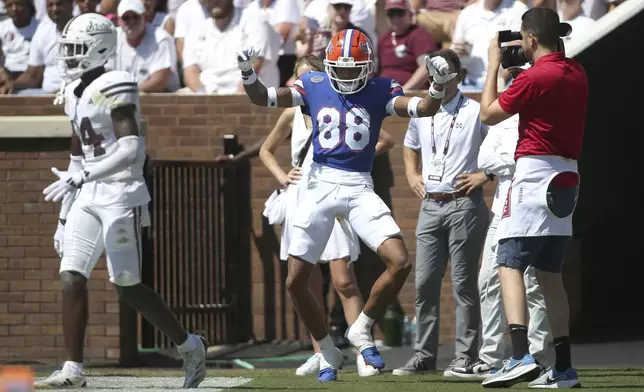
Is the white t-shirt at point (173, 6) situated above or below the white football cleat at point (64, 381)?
above

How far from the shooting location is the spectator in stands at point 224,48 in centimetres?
1249

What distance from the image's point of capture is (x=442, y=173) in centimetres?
937

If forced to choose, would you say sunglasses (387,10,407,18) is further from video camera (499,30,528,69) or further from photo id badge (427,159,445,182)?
video camera (499,30,528,69)

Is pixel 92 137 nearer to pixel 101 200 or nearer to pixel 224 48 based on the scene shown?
pixel 101 200

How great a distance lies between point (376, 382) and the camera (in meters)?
8.09

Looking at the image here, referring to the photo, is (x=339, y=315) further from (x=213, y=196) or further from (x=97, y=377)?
(x=97, y=377)

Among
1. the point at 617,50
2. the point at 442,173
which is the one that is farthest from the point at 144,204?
the point at 617,50

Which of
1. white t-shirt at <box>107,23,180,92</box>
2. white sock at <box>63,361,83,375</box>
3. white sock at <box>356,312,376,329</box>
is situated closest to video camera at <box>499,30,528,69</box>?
white sock at <box>356,312,376,329</box>

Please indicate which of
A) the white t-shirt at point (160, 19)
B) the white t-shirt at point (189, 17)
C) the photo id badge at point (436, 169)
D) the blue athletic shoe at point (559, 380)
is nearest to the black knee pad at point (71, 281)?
the photo id badge at point (436, 169)

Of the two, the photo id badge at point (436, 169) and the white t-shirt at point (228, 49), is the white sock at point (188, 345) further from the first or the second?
the white t-shirt at point (228, 49)

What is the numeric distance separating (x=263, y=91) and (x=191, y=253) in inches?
158

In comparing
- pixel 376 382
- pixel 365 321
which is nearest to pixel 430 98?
pixel 365 321

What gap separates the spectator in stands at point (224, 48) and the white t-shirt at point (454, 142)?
3316mm

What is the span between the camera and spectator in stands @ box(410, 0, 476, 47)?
12.8m
